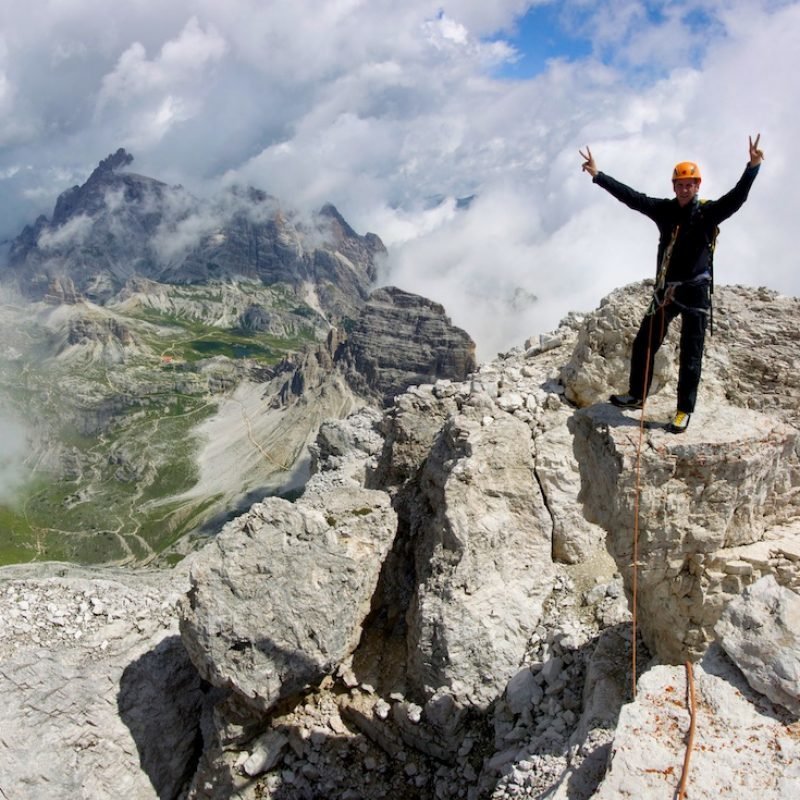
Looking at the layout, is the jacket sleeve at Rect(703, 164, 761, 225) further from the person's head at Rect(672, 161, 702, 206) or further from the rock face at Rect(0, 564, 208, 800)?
the rock face at Rect(0, 564, 208, 800)

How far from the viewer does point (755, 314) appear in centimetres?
1564

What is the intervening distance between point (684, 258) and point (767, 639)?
21.9 ft

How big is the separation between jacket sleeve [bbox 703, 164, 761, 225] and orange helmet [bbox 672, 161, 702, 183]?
1.82ft

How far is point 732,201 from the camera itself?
1031 centimetres

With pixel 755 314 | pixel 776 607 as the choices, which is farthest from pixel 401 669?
pixel 755 314

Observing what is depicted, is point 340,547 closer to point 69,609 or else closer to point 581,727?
point 581,727

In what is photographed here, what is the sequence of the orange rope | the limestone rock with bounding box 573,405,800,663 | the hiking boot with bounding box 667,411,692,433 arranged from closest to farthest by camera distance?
the orange rope < the limestone rock with bounding box 573,405,800,663 < the hiking boot with bounding box 667,411,692,433

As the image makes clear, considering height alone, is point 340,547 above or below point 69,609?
above

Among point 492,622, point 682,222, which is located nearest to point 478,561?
point 492,622

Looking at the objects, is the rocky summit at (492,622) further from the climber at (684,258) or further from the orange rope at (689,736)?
the climber at (684,258)

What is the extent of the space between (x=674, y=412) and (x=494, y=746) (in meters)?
8.39

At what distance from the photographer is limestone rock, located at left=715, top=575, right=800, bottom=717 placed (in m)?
8.07

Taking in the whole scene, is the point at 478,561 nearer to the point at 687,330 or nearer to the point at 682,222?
the point at 687,330

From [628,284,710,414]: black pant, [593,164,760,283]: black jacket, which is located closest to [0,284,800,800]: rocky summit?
[628,284,710,414]: black pant
